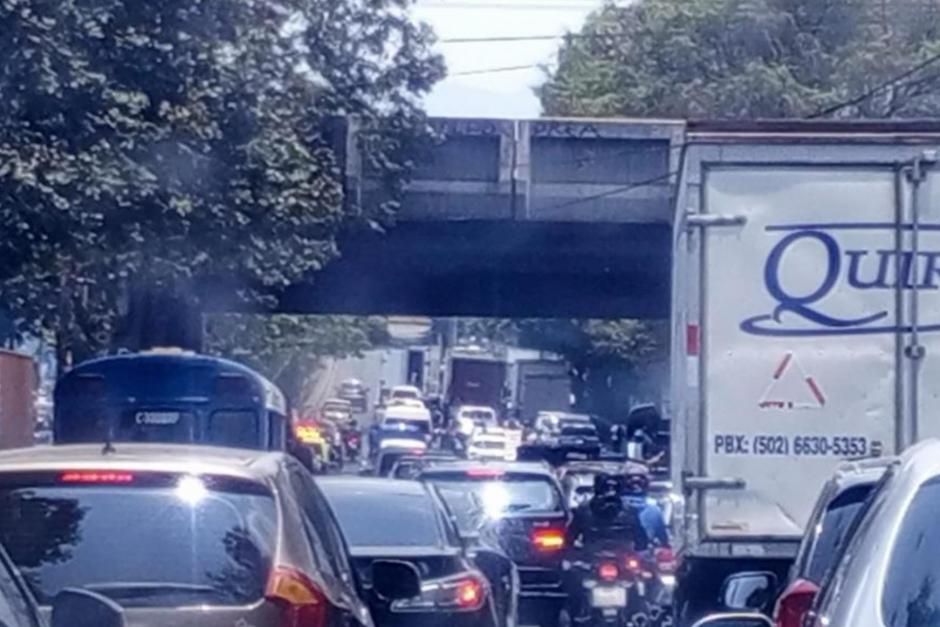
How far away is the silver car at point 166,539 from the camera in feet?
27.0

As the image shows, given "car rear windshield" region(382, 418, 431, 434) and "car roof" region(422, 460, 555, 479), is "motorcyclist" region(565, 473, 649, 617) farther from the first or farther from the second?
"car rear windshield" region(382, 418, 431, 434)

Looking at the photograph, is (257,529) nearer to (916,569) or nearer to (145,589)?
(145,589)

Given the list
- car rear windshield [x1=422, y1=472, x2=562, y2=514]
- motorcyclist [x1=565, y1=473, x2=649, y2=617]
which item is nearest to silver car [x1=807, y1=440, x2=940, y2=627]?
motorcyclist [x1=565, y1=473, x2=649, y2=617]

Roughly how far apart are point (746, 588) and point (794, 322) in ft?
11.5

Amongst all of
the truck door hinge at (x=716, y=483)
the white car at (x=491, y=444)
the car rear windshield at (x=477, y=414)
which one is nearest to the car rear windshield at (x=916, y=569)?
the truck door hinge at (x=716, y=483)

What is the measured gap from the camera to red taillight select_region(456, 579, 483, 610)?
1402 cm

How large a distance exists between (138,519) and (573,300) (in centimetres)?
4171

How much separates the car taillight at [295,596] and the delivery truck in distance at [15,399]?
72.6ft

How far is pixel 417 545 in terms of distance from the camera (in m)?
14.6

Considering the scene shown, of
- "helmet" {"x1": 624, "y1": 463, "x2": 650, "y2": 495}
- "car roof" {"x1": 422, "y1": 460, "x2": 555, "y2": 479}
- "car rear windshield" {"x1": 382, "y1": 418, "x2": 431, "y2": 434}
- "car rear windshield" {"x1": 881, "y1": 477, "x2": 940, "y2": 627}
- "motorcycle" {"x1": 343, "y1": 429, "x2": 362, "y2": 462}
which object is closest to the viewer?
"car rear windshield" {"x1": 881, "y1": 477, "x2": 940, "y2": 627}

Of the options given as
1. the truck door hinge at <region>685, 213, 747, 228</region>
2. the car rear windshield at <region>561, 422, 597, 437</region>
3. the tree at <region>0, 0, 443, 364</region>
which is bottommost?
the car rear windshield at <region>561, 422, 597, 437</region>

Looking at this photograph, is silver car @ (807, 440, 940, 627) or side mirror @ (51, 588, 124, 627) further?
side mirror @ (51, 588, 124, 627)

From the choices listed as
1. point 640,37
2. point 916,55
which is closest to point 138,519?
point 916,55

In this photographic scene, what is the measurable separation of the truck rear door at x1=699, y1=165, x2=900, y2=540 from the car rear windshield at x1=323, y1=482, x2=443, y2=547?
199cm
